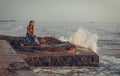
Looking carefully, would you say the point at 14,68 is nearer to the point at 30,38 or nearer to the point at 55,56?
the point at 55,56

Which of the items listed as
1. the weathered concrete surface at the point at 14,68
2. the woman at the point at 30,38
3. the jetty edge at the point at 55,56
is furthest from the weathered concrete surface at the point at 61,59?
the weathered concrete surface at the point at 14,68

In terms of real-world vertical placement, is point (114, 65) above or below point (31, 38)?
below

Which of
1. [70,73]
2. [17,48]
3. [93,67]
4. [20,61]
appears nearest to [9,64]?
[20,61]

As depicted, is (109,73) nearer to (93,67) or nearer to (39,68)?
(93,67)

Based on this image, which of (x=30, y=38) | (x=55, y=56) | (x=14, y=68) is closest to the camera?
(x=14, y=68)

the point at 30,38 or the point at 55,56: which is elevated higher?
the point at 30,38

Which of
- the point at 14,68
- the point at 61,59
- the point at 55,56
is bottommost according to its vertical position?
the point at 61,59

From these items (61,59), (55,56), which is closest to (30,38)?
(55,56)

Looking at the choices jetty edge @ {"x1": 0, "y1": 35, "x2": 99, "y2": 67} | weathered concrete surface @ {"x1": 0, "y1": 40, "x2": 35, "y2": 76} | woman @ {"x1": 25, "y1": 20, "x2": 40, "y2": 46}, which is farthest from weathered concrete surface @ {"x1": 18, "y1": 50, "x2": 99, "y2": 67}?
weathered concrete surface @ {"x1": 0, "y1": 40, "x2": 35, "y2": 76}

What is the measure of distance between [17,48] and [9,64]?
8.77m

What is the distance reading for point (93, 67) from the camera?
51.6 feet

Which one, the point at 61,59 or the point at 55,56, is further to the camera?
the point at 61,59

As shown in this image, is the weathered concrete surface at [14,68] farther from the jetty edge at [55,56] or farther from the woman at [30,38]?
the woman at [30,38]

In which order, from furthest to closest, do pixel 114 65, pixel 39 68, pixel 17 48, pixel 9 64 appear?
1. pixel 17 48
2. pixel 114 65
3. pixel 39 68
4. pixel 9 64
